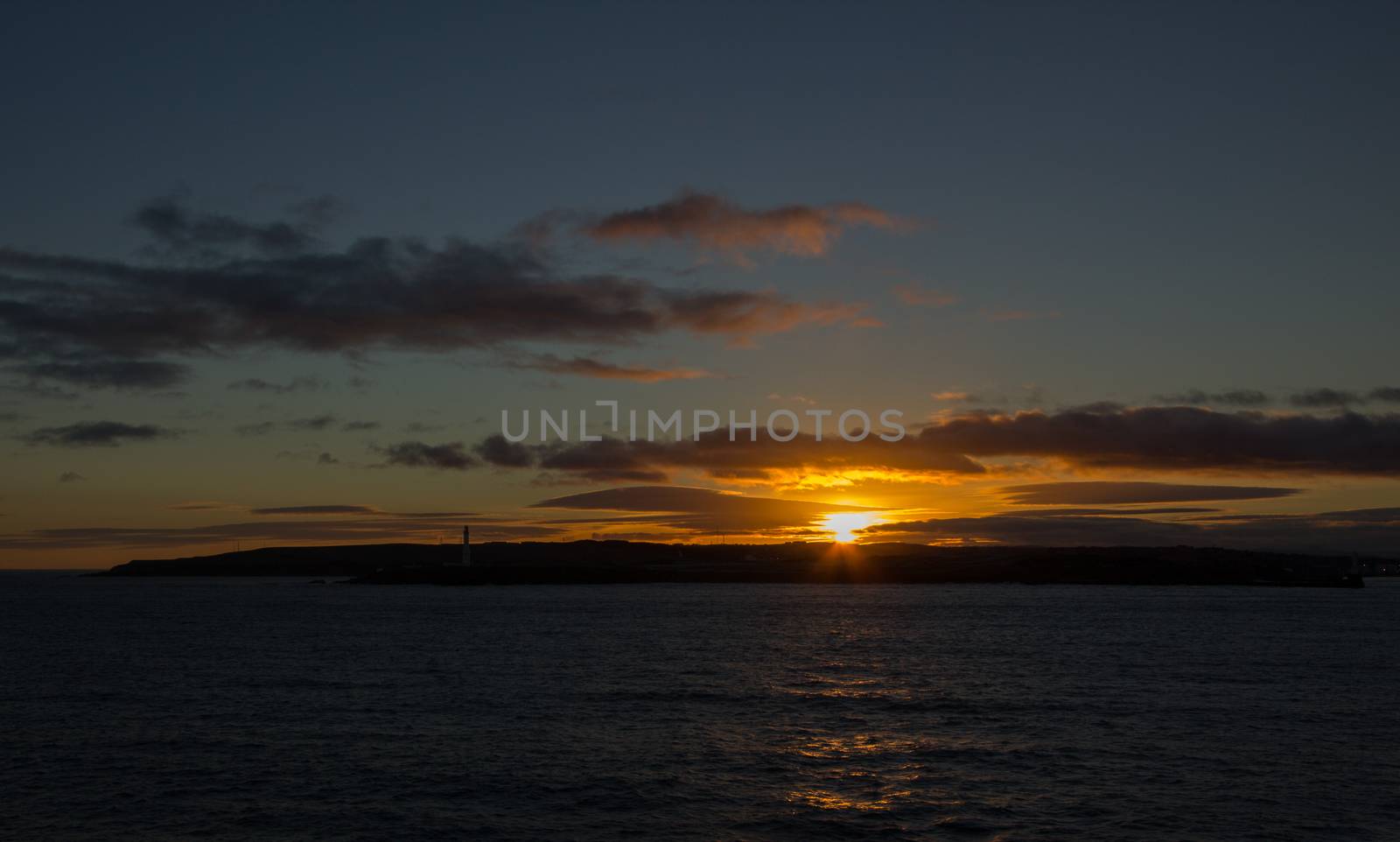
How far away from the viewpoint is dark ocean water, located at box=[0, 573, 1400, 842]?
32094 millimetres

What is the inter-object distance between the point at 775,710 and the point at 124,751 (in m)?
28.3

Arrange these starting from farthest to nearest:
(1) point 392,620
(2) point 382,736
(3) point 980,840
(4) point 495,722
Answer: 1. (1) point 392,620
2. (4) point 495,722
3. (2) point 382,736
4. (3) point 980,840

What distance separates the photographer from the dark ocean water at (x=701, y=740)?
105ft

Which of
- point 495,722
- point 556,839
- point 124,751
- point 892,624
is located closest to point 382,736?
point 495,722

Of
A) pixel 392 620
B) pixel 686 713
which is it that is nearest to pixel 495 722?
pixel 686 713

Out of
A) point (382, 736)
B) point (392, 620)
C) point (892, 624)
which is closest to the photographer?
point (382, 736)

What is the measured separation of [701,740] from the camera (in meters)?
44.3

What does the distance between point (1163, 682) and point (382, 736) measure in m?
44.4

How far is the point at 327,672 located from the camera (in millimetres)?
69562

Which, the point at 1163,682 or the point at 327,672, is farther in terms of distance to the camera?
the point at 327,672

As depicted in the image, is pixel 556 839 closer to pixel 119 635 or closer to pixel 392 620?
pixel 119 635

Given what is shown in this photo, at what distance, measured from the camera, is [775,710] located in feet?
173

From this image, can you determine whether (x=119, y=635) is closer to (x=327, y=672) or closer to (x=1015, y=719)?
(x=327, y=672)

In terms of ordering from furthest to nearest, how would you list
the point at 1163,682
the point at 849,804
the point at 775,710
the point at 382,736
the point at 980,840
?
the point at 1163,682
the point at 775,710
the point at 382,736
the point at 849,804
the point at 980,840
